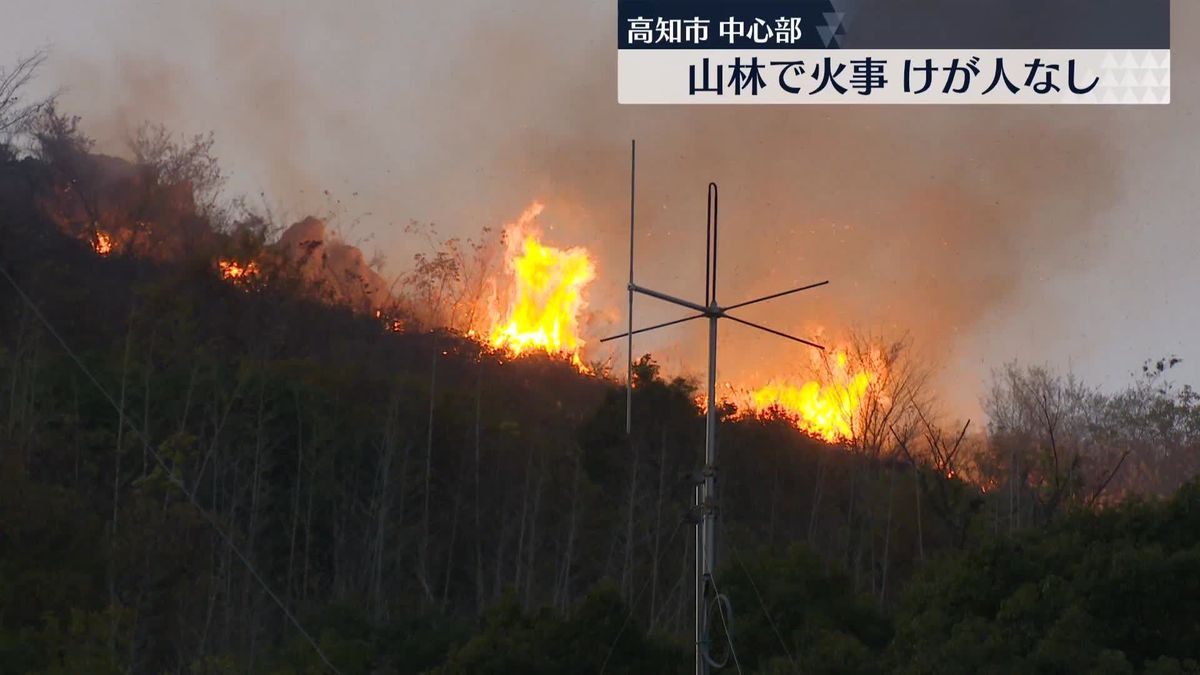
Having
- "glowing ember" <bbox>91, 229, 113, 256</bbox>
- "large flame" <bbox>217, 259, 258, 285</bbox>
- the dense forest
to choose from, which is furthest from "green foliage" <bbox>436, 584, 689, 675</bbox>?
"glowing ember" <bbox>91, 229, 113, 256</bbox>

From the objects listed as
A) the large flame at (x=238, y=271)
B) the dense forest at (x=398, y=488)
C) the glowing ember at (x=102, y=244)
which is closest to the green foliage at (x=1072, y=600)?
the dense forest at (x=398, y=488)

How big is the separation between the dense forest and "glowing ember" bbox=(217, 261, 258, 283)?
0.10m

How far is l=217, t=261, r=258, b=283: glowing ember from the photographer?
169 feet

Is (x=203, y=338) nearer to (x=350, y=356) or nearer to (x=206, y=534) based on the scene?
(x=350, y=356)

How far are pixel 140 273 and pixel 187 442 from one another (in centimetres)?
1803

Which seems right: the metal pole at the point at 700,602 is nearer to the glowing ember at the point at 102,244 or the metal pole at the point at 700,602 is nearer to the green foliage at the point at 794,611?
the green foliage at the point at 794,611

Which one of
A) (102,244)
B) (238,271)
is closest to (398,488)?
(238,271)

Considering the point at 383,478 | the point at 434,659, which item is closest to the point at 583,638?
the point at 434,659

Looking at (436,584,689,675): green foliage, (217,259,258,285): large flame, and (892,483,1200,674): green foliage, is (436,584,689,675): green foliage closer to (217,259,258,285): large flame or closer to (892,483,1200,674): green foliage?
(892,483,1200,674): green foliage

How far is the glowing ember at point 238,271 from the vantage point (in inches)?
2028

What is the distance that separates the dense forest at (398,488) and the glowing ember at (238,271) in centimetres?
10

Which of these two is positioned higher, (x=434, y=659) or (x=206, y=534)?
(x=206, y=534)

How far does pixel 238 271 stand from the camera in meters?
51.9

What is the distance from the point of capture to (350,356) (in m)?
52.6
